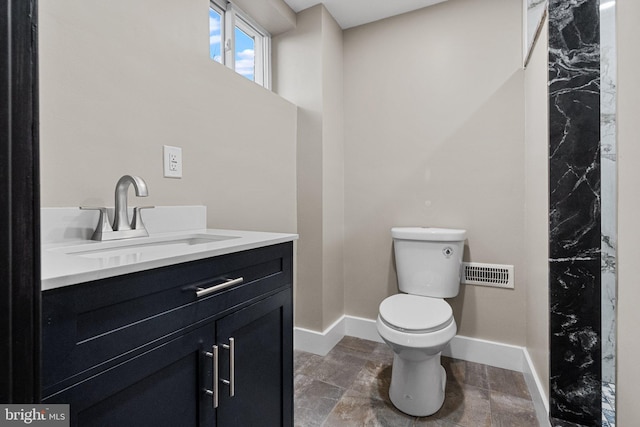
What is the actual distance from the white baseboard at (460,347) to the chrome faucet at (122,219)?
1329 millimetres

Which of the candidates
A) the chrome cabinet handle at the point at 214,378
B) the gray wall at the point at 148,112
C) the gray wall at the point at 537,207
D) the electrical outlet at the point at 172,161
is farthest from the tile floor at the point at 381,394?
the electrical outlet at the point at 172,161

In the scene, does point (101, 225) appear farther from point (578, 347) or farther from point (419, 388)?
point (578, 347)

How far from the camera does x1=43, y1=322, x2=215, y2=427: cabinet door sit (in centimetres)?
55

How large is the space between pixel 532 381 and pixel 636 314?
1133 millimetres

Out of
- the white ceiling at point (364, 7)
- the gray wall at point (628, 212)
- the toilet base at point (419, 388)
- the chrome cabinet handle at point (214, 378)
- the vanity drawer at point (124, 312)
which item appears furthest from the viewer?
the white ceiling at point (364, 7)

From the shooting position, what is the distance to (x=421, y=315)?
147 cm

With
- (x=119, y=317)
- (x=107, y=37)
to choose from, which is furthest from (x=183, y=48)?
(x=119, y=317)

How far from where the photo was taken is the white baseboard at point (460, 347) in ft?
5.75

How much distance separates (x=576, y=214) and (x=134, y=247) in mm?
1567

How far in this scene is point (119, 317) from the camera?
583mm

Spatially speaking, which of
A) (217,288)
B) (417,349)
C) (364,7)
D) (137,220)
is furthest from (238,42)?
(417,349)

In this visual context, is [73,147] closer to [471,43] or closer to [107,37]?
[107,37]

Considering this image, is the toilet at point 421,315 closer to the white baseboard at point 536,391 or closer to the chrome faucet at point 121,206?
the white baseboard at point 536,391

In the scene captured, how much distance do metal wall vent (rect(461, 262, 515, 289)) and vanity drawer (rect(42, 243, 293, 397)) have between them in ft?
5.01
